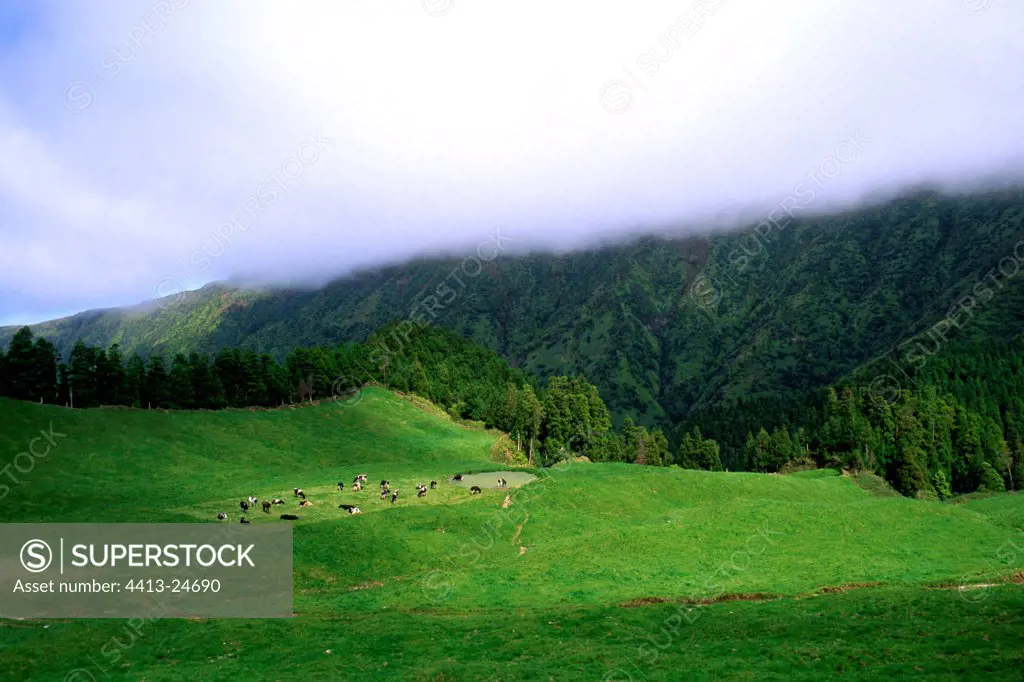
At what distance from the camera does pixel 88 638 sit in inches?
1283

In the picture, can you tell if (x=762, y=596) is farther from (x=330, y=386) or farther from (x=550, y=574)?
(x=330, y=386)

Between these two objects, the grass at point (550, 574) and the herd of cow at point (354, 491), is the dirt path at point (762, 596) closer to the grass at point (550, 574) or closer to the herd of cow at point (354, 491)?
the grass at point (550, 574)

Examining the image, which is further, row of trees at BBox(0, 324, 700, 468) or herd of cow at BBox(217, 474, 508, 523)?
row of trees at BBox(0, 324, 700, 468)

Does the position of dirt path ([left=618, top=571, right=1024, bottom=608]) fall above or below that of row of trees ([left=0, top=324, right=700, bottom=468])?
below

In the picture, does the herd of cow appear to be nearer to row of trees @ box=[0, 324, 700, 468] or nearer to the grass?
the grass

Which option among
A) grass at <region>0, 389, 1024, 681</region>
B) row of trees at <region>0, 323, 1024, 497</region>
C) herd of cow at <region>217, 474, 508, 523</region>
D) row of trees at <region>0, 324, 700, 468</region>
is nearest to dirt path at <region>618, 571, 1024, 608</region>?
grass at <region>0, 389, 1024, 681</region>

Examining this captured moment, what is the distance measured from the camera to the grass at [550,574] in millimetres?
28031

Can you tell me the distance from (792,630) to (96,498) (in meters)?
69.1

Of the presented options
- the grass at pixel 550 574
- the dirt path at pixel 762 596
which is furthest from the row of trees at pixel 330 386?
the dirt path at pixel 762 596

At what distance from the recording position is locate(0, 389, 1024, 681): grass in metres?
28.0

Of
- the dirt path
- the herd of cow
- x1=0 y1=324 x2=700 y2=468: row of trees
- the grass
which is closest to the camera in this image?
the grass

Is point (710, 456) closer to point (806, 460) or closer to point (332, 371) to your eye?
point (806, 460)

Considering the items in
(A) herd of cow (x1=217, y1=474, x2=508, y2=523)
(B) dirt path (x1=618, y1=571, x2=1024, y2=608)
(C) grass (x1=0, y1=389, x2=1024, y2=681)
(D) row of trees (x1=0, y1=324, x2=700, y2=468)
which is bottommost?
(B) dirt path (x1=618, y1=571, x2=1024, y2=608)

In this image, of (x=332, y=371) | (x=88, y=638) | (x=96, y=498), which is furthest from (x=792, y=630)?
(x=332, y=371)
